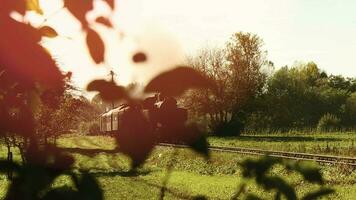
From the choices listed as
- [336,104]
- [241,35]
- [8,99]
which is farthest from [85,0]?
[336,104]

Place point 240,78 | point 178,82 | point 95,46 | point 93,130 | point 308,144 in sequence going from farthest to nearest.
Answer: point 240,78 < point 308,144 < point 93,130 < point 95,46 < point 178,82

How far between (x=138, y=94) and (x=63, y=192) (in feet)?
0.95

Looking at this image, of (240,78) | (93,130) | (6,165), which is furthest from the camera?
(240,78)

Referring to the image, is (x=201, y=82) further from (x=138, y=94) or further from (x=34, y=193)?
(x=34, y=193)

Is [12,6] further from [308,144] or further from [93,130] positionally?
[308,144]

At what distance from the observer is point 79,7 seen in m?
0.85

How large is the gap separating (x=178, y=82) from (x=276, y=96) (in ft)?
198

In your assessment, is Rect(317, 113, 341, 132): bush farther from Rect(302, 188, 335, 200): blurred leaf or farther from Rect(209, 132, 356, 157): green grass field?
Rect(302, 188, 335, 200): blurred leaf

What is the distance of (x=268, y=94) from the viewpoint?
190 ft

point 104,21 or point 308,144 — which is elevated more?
point 104,21

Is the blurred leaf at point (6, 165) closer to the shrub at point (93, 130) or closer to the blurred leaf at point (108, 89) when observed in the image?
the blurred leaf at point (108, 89)

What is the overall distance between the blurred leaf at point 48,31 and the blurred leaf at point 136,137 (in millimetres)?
237

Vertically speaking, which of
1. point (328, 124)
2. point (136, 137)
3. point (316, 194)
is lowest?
point (316, 194)

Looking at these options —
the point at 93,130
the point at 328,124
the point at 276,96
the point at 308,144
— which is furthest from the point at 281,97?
the point at 93,130
